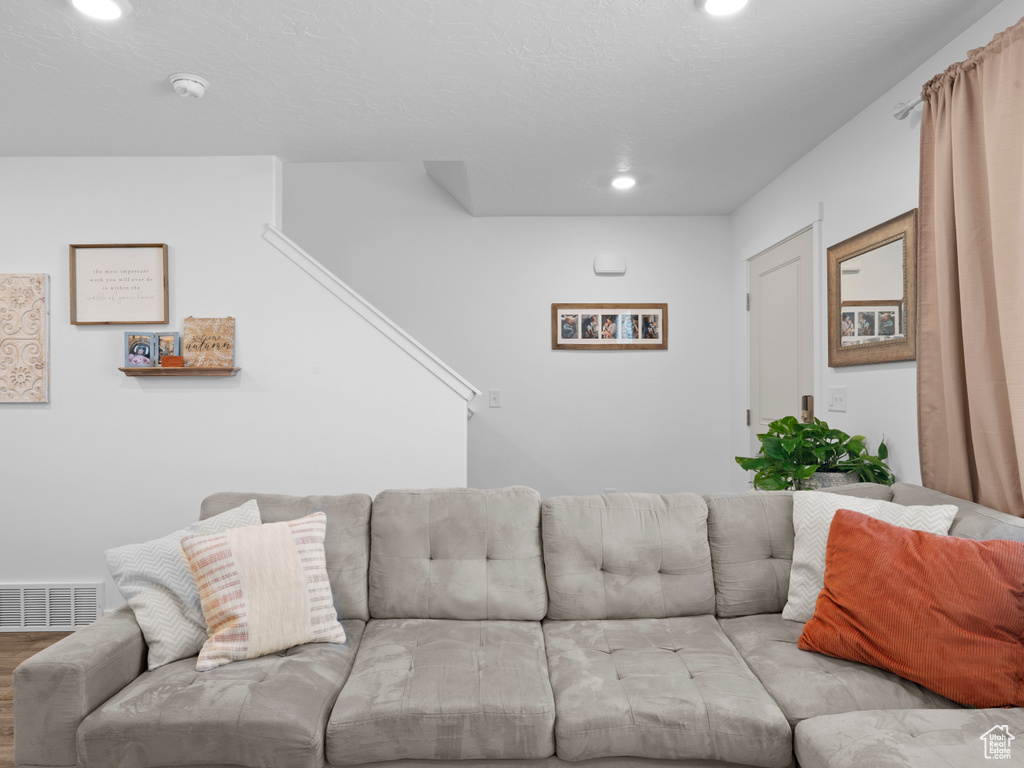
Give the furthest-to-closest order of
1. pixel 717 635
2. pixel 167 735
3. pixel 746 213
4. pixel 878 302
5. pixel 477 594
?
pixel 746 213 → pixel 878 302 → pixel 477 594 → pixel 717 635 → pixel 167 735

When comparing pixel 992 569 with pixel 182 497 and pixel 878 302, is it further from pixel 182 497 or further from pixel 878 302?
pixel 182 497

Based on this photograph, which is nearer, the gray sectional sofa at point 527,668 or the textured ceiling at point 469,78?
the gray sectional sofa at point 527,668

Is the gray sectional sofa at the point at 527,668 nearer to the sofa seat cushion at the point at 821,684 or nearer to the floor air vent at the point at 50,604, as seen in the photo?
the sofa seat cushion at the point at 821,684

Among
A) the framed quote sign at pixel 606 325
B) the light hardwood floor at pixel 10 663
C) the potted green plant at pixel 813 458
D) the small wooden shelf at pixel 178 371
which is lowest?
the light hardwood floor at pixel 10 663

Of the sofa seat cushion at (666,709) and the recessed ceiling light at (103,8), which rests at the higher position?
the recessed ceiling light at (103,8)

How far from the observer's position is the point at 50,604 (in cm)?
306

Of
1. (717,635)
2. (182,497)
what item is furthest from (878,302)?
(182,497)

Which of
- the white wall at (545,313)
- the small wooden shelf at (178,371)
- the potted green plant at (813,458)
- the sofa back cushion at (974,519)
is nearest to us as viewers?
the sofa back cushion at (974,519)

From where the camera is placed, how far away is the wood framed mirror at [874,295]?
237 cm

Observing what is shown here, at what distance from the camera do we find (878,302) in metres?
2.57

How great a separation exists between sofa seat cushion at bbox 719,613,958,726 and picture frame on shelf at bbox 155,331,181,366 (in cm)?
280

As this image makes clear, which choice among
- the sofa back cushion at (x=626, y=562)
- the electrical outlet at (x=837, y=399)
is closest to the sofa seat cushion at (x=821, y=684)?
the sofa back cushion at (x=626, y=562)

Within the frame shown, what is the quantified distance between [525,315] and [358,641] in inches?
112

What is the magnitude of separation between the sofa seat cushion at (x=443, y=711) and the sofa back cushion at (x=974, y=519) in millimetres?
1218
